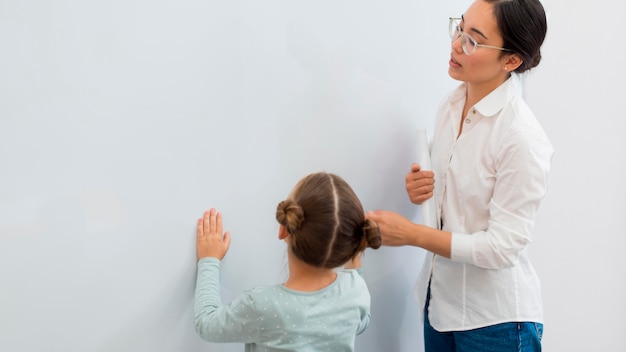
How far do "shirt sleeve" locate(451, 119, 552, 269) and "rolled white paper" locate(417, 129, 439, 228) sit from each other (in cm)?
12

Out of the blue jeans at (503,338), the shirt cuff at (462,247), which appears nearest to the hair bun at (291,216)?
the shirt cuff at (462,247)

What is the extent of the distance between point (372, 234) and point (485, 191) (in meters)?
0.29

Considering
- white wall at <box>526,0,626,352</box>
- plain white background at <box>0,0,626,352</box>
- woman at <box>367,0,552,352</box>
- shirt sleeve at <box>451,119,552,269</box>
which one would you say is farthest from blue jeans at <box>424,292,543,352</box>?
white wall at <box>526,0,626,352</box>

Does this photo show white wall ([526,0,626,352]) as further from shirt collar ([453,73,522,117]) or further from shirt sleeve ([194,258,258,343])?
shirt sleeve ([194,258,258,343])

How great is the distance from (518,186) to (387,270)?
0.44m

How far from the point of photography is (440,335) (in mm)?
1364

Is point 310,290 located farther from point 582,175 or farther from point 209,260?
point 582,175

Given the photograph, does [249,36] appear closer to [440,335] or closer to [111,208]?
[111,208]

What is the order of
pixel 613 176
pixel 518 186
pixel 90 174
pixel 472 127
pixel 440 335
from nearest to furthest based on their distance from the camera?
pixel 90 174 → pixel 518 186 → pixel 472 127 → pixel 440 335 → pixel 613 176

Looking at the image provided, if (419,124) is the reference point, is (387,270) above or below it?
below

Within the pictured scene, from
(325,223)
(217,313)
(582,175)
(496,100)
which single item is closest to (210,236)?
(217,313)

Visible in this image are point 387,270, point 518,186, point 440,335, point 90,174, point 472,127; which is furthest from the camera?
point 387,270

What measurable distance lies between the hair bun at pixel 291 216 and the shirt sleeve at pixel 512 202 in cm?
34

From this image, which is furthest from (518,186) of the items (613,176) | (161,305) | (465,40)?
(613,176)
